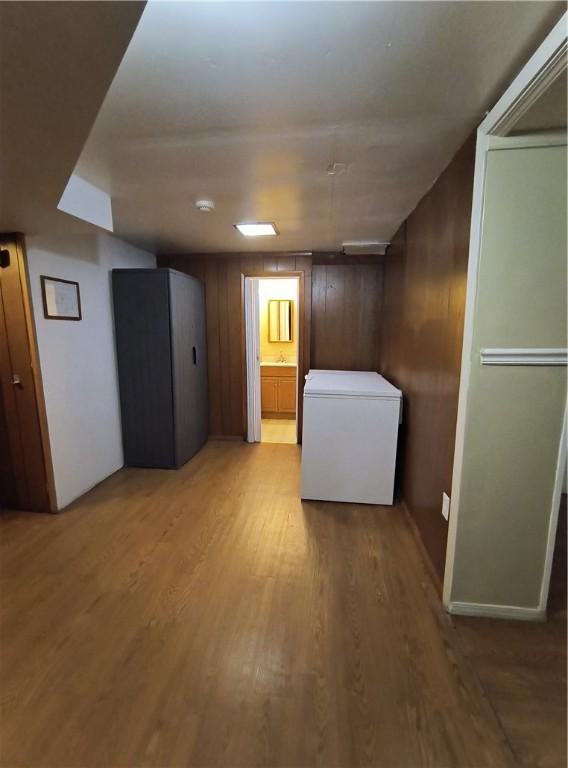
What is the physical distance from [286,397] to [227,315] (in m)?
1.71

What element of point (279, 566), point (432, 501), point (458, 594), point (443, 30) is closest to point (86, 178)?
point (443, 30)

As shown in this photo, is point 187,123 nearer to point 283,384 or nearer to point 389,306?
point 389,306

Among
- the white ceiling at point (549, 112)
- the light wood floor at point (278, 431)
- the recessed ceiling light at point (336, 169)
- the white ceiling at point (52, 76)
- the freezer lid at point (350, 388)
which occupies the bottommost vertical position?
the light wood floor at point (278, 431)

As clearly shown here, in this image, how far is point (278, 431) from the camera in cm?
454

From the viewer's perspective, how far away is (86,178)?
6.07 ft

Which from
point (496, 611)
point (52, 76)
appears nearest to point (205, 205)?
point (52, 76)

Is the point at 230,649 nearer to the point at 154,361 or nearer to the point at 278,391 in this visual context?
the point at 154,361

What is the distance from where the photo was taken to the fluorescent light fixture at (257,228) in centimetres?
264

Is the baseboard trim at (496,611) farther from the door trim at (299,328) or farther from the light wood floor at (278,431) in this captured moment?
the light wood floor at (278,431)

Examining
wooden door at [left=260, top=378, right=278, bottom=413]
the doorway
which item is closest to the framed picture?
the doorway

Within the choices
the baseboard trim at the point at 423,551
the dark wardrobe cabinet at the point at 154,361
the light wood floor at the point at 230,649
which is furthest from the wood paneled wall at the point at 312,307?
the light wood floor at the point at 230,649

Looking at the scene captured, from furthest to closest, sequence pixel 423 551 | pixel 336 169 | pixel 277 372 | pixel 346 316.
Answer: pixel 277 372
pixel 346 316
pixel 423 551
pixel 336 169

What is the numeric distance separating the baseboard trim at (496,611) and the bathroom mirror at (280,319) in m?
4.19

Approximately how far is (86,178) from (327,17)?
61.6 inches
